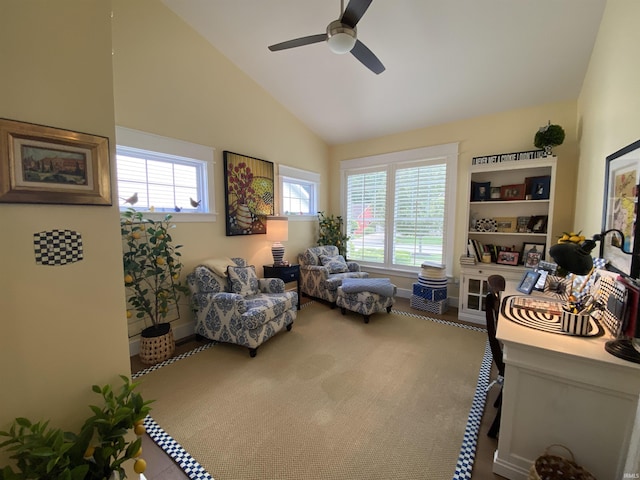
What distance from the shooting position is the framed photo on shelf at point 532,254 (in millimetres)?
3166

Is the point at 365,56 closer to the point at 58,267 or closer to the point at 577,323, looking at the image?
the point at 577,323

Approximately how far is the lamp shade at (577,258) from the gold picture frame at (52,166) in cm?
212

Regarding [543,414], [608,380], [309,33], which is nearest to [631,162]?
[608,380]

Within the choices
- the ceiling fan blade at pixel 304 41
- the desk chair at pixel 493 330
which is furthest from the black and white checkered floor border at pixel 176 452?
the ceiling fan blade at pixel 304 41

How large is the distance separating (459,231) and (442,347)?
5.90ft

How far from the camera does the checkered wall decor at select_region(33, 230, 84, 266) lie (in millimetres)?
1027

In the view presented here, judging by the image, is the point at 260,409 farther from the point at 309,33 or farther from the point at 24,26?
the point at 309,33

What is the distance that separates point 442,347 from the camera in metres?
2.79

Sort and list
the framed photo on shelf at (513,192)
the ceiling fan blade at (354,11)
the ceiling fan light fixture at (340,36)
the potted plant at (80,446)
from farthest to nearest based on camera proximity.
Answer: the framed photo on shelf at (513,192) → the ceiling fan light fixture at (340,36) → the ceiling fan blade at (354,11) → the potted plant at (80,446)

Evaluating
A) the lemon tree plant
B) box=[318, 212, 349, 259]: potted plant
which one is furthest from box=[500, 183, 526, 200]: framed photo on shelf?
the lemon tree plant

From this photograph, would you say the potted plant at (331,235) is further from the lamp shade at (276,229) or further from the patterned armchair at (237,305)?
the patterned armchair at (237,305)

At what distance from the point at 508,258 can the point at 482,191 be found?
901 mm

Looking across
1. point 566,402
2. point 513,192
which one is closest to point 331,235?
point 513,192

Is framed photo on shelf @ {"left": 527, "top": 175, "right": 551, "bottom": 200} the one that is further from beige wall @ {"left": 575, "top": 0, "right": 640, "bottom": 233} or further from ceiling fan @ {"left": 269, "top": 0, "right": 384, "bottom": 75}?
ceiling fan @ {"left": 269, "top": 0, "right": 384, "bottom": 75}
